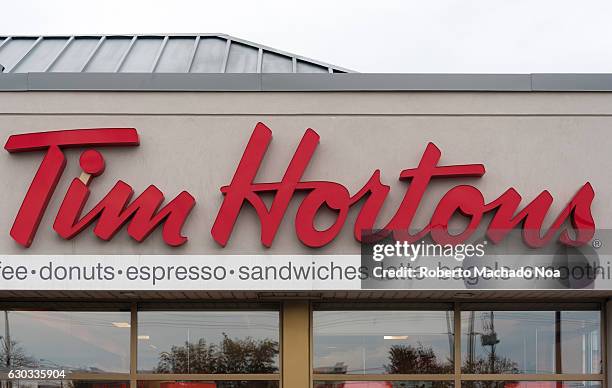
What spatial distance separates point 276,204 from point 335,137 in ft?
3.81

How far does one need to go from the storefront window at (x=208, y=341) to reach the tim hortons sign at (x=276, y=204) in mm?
1622

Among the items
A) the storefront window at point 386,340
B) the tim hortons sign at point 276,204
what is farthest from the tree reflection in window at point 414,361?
the tim hortons sign at point 276,204

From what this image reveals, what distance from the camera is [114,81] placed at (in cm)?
1005

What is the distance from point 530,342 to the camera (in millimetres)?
10812

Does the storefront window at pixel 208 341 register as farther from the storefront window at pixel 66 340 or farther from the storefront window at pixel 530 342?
the storefront window at pixel 530 342

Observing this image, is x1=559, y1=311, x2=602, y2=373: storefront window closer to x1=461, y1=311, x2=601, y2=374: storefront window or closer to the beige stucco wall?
x1=461, y1=311, x2=601, y2=374: storefront window

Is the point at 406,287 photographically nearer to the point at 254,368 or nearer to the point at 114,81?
the point at 254,368

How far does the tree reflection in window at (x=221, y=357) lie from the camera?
10.7 m

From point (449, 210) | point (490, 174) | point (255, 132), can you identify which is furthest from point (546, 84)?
point (255, 132)

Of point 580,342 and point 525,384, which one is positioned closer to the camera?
point 525,384

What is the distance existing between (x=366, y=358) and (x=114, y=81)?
496 centimetres

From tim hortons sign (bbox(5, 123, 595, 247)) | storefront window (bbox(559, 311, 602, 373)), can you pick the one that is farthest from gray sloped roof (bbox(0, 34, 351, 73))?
storefront window (bbox(559, 311, 602, 373))

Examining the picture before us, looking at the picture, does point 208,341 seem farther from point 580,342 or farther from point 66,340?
point 580,342

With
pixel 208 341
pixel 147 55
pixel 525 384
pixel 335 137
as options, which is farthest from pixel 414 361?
pixel 147 55
